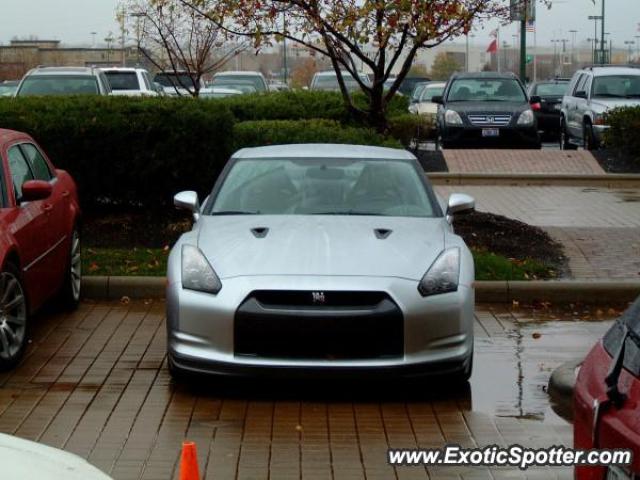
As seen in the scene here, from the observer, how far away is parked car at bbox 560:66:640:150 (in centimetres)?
2483

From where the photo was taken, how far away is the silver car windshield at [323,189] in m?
9.20

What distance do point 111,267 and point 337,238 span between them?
3949mm

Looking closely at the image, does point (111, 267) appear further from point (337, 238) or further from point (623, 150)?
point (623, 150)

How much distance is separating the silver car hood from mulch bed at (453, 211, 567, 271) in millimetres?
3773

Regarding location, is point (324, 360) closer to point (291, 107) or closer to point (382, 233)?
point (382, 233)

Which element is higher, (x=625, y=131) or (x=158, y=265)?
(x=158, y=265)

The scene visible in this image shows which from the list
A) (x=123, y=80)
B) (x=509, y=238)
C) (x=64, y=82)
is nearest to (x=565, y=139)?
(x=123, y=80)

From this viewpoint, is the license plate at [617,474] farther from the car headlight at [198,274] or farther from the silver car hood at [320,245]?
the car headlight at [198,274]

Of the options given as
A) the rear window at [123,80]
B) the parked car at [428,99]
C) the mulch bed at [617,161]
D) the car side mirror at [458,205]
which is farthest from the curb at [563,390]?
the parked car at [428,99]

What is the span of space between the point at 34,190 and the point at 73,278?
1459 mm

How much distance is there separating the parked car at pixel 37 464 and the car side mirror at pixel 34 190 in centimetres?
536

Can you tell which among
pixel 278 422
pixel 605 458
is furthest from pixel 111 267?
pixel 605 458

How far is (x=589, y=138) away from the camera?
24828 mm

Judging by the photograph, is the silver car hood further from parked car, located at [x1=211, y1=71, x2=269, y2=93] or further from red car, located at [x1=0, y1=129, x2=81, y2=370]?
parked car, located at [x1=211, y1=71, x2=269, y2=93]
